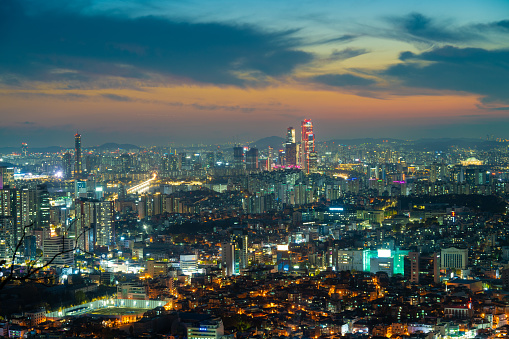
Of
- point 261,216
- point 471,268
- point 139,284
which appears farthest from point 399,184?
point 139,284

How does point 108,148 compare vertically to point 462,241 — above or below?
above

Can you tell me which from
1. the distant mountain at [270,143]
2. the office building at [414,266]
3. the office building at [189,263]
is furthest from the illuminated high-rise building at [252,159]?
the office building at [414,266]

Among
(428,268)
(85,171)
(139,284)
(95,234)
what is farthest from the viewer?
(85,171)

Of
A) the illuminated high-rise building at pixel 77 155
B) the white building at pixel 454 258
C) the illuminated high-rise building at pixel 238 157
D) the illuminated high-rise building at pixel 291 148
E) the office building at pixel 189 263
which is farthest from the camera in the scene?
the illuminated high-rise building at pixel 291 148

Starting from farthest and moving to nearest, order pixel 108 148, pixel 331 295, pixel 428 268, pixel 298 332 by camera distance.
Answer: pixel 108 148
pixel 428 268
pixel 331 295
pixel 298 332

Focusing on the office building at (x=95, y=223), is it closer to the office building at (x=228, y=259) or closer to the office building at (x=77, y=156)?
the office building at (x=228, y=259)

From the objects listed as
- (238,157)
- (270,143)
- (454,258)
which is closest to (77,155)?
(238,157)

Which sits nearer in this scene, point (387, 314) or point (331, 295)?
point (387, 314)

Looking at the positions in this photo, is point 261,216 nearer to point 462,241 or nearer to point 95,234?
point 95,234
